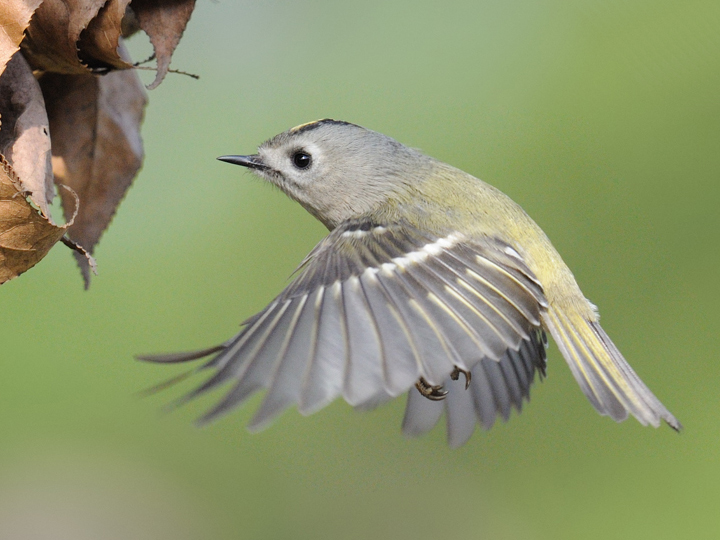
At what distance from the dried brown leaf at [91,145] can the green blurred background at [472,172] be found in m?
1.58

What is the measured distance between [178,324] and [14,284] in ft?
2.00

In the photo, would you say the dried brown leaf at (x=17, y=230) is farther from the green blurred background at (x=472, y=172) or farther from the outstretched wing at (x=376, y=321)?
the green blurred background at (x=472, y=172)

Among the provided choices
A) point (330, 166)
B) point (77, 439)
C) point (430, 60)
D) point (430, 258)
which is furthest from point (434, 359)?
point (430, 60)

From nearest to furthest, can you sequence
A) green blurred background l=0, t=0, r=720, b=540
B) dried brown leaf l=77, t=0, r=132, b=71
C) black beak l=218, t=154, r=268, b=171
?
1. dried brown leaf l=77, t=0, r=132, b=71
2. black beak l=218, t=154, r=268, b=171
3. green blurred background l=0, t=0, r=720, b=540

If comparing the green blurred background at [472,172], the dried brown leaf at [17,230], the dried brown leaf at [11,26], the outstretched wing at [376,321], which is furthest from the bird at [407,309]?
the green blurred background at [472,172]

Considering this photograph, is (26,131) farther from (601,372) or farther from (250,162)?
(601,372)

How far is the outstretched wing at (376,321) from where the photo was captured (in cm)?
141

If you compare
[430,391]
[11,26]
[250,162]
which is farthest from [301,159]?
[11,26]

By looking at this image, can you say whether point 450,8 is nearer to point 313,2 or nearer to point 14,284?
point 313,2

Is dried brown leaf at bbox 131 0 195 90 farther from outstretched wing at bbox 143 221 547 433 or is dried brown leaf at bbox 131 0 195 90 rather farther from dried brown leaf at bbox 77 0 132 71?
outstretched wing at bbox 143 221 547 433

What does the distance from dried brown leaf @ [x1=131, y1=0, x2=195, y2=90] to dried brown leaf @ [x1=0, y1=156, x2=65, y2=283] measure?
32cm

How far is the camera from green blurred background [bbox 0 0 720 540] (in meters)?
3.12

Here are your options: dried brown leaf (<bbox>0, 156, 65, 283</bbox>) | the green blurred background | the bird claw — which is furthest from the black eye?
dried brown leaf (<bbox>0, 156, 65, 283</bbox>)

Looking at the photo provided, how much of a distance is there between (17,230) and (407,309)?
2.54 ft
